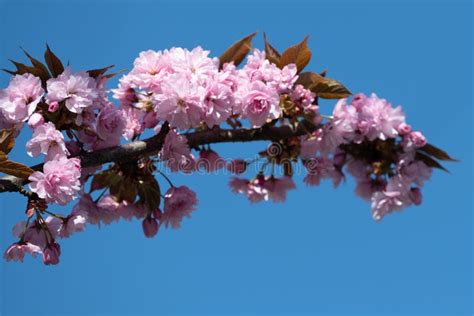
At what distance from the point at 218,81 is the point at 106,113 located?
501 mm

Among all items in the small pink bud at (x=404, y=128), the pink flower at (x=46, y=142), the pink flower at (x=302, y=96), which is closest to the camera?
the pink flower at (x=46, y=142)

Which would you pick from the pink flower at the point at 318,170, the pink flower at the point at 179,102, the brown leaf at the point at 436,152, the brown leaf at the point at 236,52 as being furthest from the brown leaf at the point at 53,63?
the brown leaf at the point at 436,152

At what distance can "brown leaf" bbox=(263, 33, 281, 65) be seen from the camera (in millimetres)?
2955

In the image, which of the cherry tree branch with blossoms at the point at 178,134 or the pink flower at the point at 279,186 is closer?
the cherry tree branch with blossoms at the point at 178,134

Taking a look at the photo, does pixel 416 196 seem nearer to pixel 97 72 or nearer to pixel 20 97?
pixel 97 72

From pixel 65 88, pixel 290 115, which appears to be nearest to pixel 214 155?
pixel 290 115

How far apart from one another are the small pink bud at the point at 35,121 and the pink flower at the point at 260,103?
860 millimetres

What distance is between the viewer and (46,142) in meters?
2.38

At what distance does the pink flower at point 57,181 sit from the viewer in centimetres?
226

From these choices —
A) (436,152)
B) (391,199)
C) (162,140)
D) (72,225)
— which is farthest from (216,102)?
(436,152)

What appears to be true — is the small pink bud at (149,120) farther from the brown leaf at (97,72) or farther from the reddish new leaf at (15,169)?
the reddish new leaf at (15,169)

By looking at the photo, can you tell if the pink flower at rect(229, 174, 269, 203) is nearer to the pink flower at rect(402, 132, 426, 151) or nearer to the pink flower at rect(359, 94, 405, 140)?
the pink flower at rect(359, 94, 405, 140)

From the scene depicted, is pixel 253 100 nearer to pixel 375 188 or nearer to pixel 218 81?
pixel 218 81

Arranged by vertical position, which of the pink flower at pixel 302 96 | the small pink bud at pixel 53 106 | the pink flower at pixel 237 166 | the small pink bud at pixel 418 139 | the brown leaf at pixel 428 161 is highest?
the small pink bud at pixel 418 139
